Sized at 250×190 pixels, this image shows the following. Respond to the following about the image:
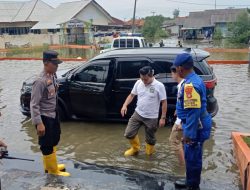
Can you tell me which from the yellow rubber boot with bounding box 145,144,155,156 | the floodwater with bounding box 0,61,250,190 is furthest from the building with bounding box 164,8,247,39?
the yellow rubber boot with bounding box 145,144,155,156

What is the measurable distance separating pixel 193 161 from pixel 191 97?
823 mm

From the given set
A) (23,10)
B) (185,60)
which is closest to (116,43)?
(185,60)

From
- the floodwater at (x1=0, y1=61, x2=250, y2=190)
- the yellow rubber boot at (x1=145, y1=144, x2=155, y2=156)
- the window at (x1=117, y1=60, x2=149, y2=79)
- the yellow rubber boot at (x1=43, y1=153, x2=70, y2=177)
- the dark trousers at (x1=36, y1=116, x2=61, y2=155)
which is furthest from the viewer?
the window at (x1=117, y1=60, x2=149, y2=79)

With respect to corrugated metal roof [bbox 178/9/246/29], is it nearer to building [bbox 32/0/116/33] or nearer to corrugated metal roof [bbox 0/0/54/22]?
building [bbox 32/0/116/33]

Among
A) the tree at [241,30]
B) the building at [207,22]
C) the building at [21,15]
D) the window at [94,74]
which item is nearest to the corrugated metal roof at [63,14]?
the building at [21,15]

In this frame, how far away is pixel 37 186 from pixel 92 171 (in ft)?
3.20

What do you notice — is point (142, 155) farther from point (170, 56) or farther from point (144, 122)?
point (170, 56)

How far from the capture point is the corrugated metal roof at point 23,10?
5894 cm

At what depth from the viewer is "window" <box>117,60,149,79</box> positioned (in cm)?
800

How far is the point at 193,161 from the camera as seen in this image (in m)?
4.28

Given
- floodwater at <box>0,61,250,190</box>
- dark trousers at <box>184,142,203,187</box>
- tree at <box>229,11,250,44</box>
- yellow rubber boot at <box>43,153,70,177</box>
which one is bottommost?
floodwater at <box>0,61,250,190</box>

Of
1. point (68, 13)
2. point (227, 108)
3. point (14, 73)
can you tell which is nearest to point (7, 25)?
point (68, 13)

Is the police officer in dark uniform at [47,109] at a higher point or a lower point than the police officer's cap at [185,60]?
lower

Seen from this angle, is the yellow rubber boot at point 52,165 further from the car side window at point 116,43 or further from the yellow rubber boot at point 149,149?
the car side window at point 116,43
